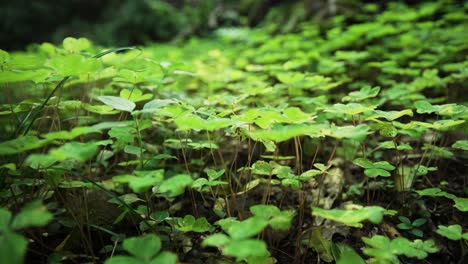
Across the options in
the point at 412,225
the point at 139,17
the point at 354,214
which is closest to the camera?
the point at 354,214

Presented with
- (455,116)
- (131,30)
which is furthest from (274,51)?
(131,30)

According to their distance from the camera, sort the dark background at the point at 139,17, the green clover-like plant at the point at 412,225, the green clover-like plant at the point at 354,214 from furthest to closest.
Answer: the dark background at the point at 139,17 → the green clover-like plant at the point at 412,225 → the green clover-like plant at the point at 354,214

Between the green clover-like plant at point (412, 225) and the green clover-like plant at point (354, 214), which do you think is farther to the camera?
the green clover-like plant at point (412, 225)

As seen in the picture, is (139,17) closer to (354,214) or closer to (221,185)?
(221,185)

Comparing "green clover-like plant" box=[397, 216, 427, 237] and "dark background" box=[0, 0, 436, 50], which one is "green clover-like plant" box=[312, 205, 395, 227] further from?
"dark background" box=[0, 0, 436, 50]

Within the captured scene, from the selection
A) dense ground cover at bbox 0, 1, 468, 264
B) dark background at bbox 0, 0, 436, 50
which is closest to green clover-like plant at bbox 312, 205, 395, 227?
dense ground cover at bbox 0, 1, 468, 264

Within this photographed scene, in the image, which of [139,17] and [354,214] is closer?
[354,214]

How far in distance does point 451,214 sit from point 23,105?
2106 mm

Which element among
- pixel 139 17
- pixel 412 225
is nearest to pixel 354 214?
pixel 412 225


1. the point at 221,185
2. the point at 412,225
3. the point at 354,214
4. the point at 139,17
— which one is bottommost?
the point at 412,225

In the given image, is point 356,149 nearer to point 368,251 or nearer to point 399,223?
point 399,223

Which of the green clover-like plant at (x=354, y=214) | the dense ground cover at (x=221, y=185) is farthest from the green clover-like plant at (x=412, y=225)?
the green clover-like plant at (x=354, y=214)

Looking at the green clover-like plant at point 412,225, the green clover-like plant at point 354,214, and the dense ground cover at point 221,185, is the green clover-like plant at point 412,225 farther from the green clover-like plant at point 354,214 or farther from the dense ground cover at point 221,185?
the green clover-like plant at point 354,214

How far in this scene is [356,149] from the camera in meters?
1.84
